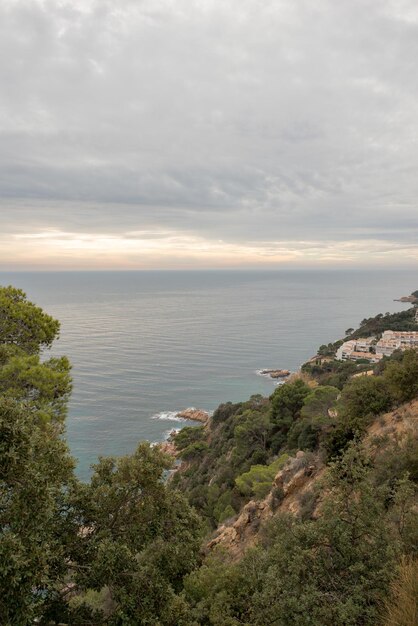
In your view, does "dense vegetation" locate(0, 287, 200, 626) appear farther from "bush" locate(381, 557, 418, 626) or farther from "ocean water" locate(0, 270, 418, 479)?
"ocean water" locate(0, 270, 418, 479)

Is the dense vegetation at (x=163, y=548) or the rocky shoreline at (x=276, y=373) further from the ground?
the dense vegetation at (x=163, y=548)

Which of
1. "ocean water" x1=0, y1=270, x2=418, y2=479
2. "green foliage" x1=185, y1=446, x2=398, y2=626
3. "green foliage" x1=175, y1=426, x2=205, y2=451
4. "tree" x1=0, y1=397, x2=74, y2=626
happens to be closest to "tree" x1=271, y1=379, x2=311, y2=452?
"green foliage" x1=175, y1=426, x2=205, y2=451

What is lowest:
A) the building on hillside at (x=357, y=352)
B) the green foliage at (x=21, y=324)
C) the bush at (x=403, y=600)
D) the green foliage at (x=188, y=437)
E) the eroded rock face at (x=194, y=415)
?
the eroded rock face at (x=194, y=415)

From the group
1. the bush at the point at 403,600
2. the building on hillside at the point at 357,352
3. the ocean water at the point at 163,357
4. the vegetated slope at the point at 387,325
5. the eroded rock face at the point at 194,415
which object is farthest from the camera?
the vegetated slope at the point at 387,325

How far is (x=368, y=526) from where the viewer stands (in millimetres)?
7125

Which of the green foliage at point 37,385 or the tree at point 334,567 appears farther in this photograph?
the green foliage at point 37,385

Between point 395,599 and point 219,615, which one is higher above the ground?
point 395,599

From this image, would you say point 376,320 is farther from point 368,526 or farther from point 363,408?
point 368,526

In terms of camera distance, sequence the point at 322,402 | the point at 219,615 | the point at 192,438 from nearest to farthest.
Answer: the point at 219,615 < the point at 322,402 < the point at 192,438

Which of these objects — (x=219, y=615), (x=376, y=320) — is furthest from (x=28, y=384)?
(x=376, y=320)

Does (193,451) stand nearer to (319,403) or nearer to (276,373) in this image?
(319,403)

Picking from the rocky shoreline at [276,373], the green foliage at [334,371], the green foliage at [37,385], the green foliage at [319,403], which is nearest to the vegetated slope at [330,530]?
the green foliage at [319,403]

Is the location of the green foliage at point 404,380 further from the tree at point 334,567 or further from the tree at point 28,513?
the tree at point 28,513

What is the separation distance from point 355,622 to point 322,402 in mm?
22422
